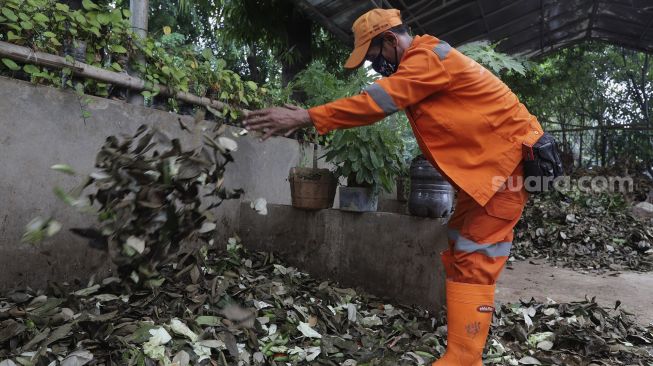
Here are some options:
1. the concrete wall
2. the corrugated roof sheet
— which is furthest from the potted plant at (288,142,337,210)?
the corrugated roof sheet

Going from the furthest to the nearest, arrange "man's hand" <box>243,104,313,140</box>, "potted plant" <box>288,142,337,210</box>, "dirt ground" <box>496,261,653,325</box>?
"dirt ground" <box>496,261,653,325</box> < "potted plant" <box>288,142,337,210</box> < "man's hand" <box>243,104,313,140</box>

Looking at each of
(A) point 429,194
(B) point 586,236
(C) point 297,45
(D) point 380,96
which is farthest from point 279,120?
(B) point 586,236

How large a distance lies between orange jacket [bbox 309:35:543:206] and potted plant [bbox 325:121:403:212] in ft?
3.41

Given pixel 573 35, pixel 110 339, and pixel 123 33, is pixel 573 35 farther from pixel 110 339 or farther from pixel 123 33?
pixel 110 339

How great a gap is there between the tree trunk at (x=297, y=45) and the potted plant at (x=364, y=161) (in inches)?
125

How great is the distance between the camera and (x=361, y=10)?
5.52m

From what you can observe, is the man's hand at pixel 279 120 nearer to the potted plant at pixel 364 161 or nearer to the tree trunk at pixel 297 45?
the potted plant at pixel 364 161

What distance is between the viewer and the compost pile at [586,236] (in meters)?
5.42

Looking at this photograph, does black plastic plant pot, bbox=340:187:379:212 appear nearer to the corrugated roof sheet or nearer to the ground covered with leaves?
the ground covered with leaves

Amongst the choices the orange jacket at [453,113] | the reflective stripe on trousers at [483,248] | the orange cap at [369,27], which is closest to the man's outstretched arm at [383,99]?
the orange jacket at [453,113]

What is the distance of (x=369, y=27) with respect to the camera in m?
2.21

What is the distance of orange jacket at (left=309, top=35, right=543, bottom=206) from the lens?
2.03 m

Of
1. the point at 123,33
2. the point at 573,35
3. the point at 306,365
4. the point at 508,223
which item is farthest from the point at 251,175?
the point at 573,35

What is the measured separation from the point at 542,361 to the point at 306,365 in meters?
1.30
